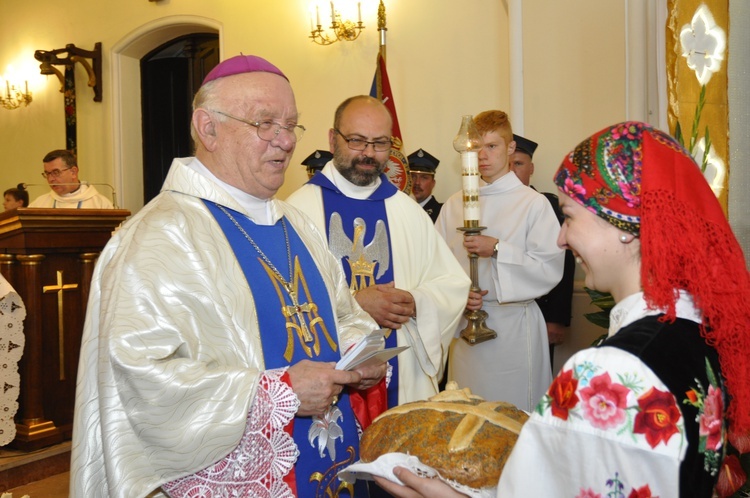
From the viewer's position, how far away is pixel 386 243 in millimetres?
3629

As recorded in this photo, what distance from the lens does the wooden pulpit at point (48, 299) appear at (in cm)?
505

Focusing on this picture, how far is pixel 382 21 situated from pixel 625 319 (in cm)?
527

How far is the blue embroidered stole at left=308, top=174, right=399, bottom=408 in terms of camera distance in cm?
354

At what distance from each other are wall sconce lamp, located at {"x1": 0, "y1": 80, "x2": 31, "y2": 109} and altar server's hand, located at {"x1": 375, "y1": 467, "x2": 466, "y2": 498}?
9.87 meters

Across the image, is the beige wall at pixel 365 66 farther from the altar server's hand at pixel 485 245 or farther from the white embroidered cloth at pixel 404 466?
the white embroidered cloth at pixel 404 466

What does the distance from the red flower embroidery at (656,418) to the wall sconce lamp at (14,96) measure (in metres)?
10.3

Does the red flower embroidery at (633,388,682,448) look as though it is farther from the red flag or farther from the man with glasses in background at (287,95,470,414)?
the red flag

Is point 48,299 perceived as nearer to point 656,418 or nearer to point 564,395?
point 564,395

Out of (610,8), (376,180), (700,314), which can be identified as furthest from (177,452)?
(610,8)

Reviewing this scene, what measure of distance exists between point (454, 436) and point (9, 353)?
13.1ft

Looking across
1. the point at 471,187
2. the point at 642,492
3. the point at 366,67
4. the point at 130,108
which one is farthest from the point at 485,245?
the point at 130,108

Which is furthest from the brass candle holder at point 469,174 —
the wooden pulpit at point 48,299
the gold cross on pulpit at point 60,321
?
the gold cross on pulpit at point 60,321

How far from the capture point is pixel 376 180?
372 cm

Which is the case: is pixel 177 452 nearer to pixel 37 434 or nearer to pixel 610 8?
pixel 37 434
